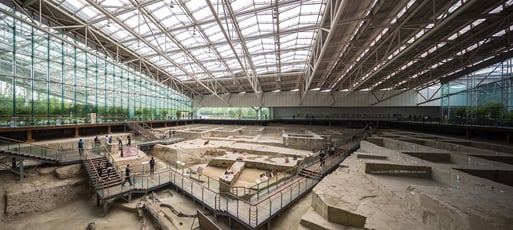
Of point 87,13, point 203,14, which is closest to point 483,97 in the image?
point 203,14

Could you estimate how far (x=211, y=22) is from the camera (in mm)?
16062

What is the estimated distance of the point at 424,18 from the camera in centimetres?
1221

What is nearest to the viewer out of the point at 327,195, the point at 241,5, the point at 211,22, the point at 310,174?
the point at 327,195

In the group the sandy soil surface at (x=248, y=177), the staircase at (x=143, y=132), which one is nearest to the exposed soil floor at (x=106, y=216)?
the sandy soil surface at (x=248, y=177)

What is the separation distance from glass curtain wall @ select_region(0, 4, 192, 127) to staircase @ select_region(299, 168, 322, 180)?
73.2ft

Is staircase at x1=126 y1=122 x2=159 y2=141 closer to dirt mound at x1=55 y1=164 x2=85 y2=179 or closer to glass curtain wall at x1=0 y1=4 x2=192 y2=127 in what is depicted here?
glass curtain wall at x1=0 y1=4 x2=192 y2=127

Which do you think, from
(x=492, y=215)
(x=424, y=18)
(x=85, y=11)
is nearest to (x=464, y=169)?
(x=492, y=215)

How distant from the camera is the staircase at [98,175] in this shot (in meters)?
12.2

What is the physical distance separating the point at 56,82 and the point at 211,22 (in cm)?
1821

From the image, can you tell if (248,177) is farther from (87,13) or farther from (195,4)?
(87,13)

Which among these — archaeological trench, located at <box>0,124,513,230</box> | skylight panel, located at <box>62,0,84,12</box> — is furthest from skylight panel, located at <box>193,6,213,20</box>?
archaeological trench, located at <box>0,124,513,230</box>

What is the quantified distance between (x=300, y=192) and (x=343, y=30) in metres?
11.9

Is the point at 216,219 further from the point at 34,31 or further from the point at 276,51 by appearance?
the point at 34,31

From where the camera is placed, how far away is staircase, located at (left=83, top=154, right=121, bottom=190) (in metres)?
12.2
